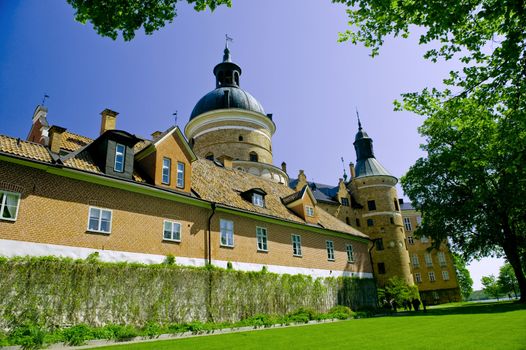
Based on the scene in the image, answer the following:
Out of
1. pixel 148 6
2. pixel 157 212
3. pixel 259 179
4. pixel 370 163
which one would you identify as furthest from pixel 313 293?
pixel 370 163

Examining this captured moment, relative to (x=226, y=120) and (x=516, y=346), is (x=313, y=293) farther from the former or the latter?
(x=226, y=120)

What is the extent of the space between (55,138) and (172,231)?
21.9 ft

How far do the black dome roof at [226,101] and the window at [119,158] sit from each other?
21986mm

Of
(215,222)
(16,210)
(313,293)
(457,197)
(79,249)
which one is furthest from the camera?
(457,197)

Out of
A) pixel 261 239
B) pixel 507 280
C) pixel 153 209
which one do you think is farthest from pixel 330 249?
pixel 507 280

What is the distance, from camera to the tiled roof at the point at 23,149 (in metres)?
13.6

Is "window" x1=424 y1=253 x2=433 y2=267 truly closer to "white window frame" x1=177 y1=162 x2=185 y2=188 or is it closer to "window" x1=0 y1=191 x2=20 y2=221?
"white window frame" x1=177 y1=162 x2=185 y2=188

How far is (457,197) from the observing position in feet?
104

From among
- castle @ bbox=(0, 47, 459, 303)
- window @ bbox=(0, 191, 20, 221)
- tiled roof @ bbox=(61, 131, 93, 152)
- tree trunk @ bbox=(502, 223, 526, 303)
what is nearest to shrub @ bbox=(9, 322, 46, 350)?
castle @ bbox=(0, 47, 459, 303)

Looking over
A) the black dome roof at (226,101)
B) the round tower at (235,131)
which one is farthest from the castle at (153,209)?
the black dome roof at (226,101)

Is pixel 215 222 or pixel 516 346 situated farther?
pixel 215 222

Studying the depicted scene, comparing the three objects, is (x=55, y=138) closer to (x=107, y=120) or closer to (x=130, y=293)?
(x=107, y=120)

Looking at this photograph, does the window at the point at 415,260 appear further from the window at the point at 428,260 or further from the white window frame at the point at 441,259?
the white window frame at the point at 441,259

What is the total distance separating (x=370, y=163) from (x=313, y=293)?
2998 centimetres
